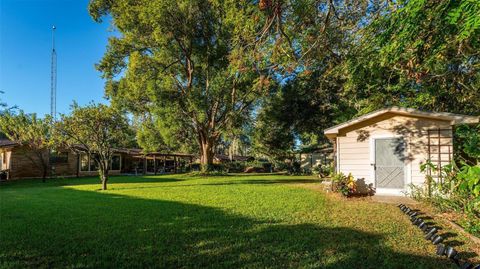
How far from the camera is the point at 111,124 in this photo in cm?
1189

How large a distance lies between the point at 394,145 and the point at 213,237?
24.1 feet

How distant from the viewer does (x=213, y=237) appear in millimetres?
4453

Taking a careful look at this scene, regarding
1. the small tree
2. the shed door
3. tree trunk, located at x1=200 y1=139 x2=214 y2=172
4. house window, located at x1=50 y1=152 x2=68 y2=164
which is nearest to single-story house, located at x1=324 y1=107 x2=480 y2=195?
the shed door

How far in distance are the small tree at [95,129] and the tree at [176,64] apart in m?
6.09

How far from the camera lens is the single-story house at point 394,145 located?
27.3 feet

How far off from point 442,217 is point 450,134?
3494 millimetres

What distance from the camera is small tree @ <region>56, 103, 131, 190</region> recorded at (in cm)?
1113

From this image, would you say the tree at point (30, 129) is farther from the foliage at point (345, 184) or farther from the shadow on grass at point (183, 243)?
the foliage at point (345, 184)

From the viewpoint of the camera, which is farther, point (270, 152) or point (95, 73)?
point (270, 152)

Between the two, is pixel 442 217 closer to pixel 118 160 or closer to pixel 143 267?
pixel 143 267

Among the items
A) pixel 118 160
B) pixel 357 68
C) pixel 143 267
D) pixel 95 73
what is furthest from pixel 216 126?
pixel 143 267

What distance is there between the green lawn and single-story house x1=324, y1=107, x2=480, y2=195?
226 cm

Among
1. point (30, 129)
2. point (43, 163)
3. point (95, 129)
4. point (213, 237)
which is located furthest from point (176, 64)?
point (213, 237)

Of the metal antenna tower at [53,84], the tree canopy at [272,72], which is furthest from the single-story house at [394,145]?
the metal antenna tower at [53,84]
